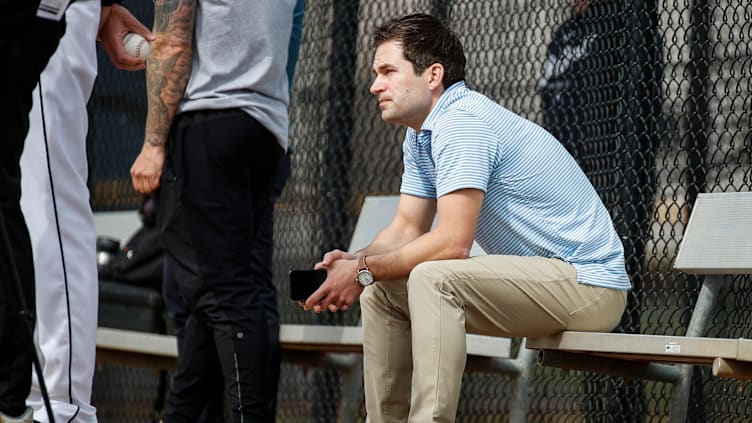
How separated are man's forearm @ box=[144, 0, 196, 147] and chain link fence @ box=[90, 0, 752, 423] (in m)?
1.42

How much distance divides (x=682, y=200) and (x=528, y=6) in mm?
1014

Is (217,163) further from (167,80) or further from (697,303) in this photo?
(697,303)

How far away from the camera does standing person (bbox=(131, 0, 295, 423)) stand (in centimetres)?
375

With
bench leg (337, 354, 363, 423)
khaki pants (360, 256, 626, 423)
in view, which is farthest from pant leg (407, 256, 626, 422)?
bench leg (337, 354, 363, 423)

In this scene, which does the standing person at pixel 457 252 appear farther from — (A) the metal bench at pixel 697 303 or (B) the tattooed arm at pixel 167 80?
(B) the tattooed arm at pixel 167 80

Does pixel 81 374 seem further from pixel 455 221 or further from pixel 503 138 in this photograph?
pixel 503 138

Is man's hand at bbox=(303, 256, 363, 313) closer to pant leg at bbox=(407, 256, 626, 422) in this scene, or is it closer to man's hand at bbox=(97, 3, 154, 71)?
pant leg at bbox=(407, 256, 626, 422)

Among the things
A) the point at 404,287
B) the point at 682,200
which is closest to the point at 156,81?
the point at 404,287

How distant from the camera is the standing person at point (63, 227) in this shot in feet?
9.61

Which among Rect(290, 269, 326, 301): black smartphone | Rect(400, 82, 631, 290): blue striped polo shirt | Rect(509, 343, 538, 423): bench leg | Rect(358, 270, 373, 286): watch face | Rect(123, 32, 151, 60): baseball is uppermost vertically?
Rect(123, 32, 151, 60): baseball

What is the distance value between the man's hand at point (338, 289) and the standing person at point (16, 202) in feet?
3.49

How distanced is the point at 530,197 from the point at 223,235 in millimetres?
990

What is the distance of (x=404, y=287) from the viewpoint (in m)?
3.45

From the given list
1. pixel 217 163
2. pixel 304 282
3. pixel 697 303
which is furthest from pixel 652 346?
pixel 217 163
